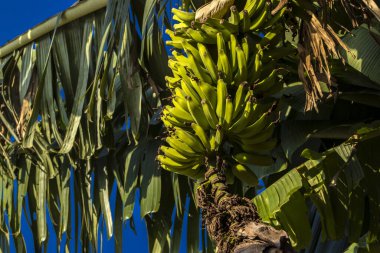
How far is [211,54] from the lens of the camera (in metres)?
2.26

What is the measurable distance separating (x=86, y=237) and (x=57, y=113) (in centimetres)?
56

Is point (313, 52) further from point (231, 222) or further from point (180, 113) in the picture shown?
point (231, 222)

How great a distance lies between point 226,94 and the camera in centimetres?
208

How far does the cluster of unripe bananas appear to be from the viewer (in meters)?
2.04

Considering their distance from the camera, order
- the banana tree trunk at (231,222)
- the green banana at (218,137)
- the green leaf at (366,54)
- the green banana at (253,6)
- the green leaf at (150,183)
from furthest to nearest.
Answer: the green leaf at (150,183) < the green leaf at (366,54) < the green banana at (253,6) < the green banana at (218,137) < the banana tree trunk at (231,222)

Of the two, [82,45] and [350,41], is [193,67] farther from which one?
[82,45]

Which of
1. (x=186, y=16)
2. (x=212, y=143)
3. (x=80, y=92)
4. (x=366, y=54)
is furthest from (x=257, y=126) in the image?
(x=80, y=92)

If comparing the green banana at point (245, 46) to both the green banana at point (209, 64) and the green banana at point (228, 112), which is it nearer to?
the green banana at point (209, 64)

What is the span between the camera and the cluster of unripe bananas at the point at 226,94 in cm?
204

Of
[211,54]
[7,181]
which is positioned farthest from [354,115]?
[7,181]

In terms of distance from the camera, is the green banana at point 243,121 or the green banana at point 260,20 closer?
the green banana at point 243,121

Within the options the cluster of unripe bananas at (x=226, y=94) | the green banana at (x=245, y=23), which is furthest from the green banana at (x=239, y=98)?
the green banana at (x=245, y=23)

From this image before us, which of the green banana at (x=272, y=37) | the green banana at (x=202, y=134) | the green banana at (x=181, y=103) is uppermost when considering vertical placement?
the green banana at (x=272, y=37)

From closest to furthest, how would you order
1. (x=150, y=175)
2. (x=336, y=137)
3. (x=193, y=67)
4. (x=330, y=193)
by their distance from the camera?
(x=193, y=67) → (x=330, y=193) → (x=336, y=137) → (x=150, y=175)
